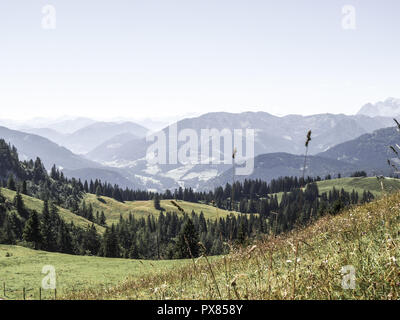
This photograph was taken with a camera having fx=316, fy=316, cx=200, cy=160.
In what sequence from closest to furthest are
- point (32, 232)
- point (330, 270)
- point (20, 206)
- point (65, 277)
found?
1. point (330, 270)
2. point (65, 277)
3. point (32, 232)
4. point (20, 206)

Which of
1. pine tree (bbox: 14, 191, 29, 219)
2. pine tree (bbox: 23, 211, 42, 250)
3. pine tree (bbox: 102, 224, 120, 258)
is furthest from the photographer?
pine tree (bbox: 14, 191, 29, 219)

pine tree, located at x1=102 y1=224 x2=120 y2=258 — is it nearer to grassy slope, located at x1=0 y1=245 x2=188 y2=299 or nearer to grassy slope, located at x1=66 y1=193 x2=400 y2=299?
grassy slope, located at x1=0 y1=245 x2=188 y2=299

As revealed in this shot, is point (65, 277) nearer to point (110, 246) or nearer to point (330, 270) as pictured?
point (330, 270)

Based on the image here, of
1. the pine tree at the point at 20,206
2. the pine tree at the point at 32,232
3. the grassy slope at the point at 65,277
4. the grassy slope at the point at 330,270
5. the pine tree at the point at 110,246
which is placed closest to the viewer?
the grassy slope at the point at 330,270

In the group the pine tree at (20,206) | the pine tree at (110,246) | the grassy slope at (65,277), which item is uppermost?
the grassy slope at (65,277)

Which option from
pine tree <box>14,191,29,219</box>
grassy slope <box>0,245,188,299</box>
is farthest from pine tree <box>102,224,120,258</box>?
grassy slope <box>0,245,188,299</box>

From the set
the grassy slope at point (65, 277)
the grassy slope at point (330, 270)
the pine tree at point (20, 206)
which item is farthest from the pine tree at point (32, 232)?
the grassy slope at point (330, 270)

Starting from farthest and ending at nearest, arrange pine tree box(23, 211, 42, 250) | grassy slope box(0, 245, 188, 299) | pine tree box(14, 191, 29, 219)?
pine tree box(14, 191, 29, 219) → pine tree box(23, 211, 42, 250) → grassy slope box(0, 245, 188, 299)

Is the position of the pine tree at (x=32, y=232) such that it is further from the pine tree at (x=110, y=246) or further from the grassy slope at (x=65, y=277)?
the grassy slope at (x=65, y=277)

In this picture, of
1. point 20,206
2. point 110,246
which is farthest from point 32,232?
point 20,206

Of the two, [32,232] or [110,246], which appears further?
[110,246]

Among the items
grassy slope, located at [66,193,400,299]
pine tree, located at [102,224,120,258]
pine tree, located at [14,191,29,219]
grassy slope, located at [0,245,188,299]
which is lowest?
pine tree, located at [102,224,120,258]

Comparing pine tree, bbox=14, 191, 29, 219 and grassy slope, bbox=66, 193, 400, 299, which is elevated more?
grassy slope, bbox=66, 193, 400, 299
